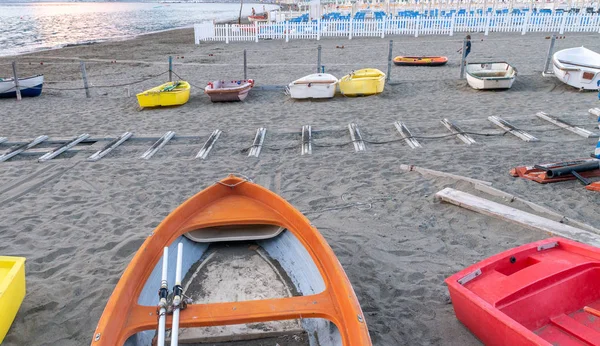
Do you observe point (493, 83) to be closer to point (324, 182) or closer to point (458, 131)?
point (458, 131)

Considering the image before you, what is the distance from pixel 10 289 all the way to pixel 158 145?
5.44 meters

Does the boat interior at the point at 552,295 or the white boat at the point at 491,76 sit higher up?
the white boat at the point at 491,76

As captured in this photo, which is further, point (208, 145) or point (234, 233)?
point (208, 145)

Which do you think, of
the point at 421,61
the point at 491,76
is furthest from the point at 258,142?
the point at 421,61

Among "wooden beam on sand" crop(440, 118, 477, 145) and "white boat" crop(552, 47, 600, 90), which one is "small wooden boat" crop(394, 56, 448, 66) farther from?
"wooden beam on sand" crop(440, 118, 477, 145)

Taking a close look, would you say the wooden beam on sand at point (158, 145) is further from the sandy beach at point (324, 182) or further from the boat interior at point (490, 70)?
the boat interior at point (490, 70)

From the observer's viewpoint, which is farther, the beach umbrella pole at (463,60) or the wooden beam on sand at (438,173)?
the beach umbrella pole at (463,60)

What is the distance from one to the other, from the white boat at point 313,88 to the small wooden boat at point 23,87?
27.5 feet

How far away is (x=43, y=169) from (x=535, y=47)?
21.0 meters

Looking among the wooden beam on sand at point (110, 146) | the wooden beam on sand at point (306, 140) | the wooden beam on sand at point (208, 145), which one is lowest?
the wooden beam on sand at point (110, 146)

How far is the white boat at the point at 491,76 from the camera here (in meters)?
11.7

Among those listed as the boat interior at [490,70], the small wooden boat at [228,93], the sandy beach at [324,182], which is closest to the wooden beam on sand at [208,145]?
the sandy beach at [324,182]

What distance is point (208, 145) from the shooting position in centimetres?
849

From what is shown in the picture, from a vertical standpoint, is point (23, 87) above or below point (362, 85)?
below
